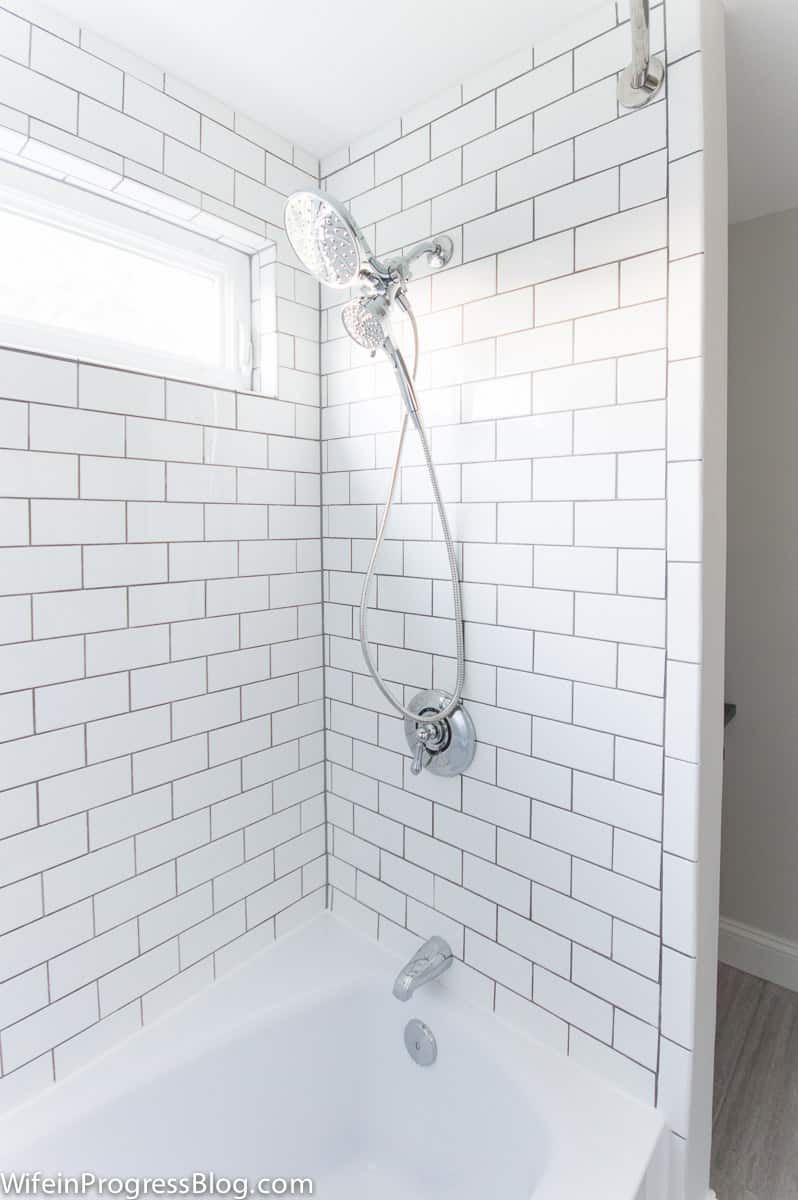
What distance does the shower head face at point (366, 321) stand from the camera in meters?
1.34

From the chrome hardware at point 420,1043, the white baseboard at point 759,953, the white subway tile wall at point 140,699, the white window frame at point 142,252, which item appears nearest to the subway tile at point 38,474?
the white subway tile wall at point 140,699

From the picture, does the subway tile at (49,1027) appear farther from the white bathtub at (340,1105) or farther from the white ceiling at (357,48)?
the white ceiling at (357,48)

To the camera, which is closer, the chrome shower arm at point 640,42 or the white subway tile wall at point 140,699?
the chrome shower arm at point 640,42

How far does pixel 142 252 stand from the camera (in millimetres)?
1481

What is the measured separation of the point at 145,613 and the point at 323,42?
1.18 meters

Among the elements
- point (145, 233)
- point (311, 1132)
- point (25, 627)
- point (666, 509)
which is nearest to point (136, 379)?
point (145, 233)

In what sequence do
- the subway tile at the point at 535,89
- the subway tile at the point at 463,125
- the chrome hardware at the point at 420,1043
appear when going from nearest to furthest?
1. the subway tile at the point at 535,89
2. the subway tile at the point at 463,125
3. the chrome hardware at the point at 420,1043

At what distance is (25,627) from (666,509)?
1161 millimetres

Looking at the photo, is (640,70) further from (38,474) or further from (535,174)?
(38,474)

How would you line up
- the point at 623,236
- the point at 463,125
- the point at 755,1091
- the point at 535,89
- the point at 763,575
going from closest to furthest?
1. the point at 623,236
2. the point at 535,89
3. the point at 463,125
4. the point at 755,1091
5. the point at 763,575

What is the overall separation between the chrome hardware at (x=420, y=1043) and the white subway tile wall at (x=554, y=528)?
0.18 metres

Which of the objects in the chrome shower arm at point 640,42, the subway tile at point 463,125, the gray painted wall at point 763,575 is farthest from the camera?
the gray painted wall at point 763,575

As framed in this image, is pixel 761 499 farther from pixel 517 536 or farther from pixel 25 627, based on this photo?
pixel 25 627

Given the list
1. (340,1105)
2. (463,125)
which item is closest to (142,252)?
(463,125)
